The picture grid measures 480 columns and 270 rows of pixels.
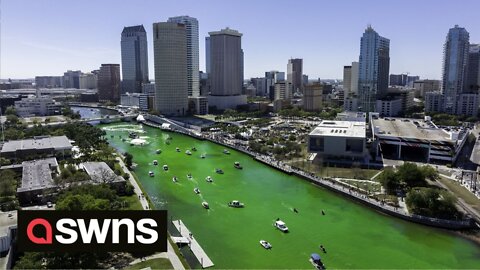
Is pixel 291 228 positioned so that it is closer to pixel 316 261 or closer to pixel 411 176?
pixel 316 261

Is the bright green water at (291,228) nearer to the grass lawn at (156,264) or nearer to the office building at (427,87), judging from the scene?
the grass lawn at (156,264)

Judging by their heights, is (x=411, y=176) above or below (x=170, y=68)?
below

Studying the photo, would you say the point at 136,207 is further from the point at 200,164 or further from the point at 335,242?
the point at 200,164

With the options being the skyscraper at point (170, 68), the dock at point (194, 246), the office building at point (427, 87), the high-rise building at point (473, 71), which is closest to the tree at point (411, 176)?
the dock at point (194, 246)

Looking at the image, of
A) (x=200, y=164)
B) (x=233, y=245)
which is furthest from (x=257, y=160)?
(x=233, y=245)

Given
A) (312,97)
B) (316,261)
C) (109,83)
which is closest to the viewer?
(316,261)

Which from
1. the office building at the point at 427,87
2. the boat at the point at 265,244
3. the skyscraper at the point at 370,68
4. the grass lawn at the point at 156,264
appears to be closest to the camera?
the grass lawn at the point at 156,264

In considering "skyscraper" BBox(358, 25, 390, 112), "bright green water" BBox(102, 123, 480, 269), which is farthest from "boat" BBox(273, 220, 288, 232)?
"skyscraper" BBox(358, 25, 390, 112)

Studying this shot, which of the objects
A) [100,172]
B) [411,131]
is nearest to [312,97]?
[411,131]
